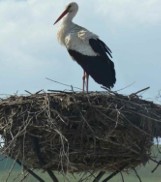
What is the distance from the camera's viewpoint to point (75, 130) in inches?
342

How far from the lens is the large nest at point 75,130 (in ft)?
28.5

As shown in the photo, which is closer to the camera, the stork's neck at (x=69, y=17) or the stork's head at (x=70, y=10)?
the stork's neck at (x=69, y=17)

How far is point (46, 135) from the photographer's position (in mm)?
8695

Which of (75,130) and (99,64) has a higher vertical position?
(99,64)

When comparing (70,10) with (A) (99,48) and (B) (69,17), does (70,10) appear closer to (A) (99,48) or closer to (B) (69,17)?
(B) (69,17)

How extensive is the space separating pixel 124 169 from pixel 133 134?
0.89 meters

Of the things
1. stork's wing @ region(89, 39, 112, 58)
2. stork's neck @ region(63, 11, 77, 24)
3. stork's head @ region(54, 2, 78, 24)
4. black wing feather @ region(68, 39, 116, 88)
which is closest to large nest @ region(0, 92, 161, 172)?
black wing feather @ region(68, 39, 116, 88)

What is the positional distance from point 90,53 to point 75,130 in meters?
3.00

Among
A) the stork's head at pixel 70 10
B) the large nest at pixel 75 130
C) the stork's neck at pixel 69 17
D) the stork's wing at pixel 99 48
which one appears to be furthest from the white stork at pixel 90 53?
the large nest at pixel 75 130

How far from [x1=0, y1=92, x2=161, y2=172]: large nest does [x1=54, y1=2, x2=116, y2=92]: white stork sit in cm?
206

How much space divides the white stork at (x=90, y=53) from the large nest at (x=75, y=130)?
6.77 feet

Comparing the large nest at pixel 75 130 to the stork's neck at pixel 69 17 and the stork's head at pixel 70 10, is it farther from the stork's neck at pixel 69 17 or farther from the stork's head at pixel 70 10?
the stork's head at pixel 70 10

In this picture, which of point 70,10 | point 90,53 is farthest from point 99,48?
point 70,10

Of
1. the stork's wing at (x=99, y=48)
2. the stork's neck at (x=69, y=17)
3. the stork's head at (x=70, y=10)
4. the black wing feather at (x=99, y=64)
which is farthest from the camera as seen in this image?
the stork's head at (x=70, y=10)
